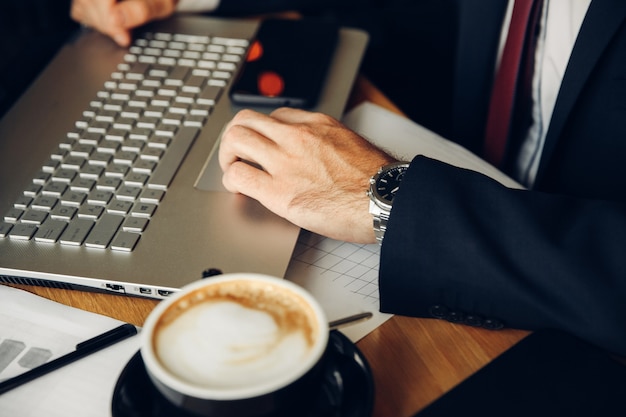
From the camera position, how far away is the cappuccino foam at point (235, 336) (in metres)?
0.43

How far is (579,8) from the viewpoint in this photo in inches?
36.7

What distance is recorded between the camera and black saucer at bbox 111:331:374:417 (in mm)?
458

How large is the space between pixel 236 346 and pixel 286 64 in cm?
55

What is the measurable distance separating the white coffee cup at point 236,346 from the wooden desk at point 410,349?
11 centimetres

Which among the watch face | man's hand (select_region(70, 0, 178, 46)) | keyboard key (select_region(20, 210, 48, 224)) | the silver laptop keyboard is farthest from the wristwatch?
man's hand (select_region(70, 0, 178, 46))

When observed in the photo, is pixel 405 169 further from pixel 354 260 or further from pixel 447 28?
pixel 447 28

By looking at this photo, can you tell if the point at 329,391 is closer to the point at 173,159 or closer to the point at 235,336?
the point at 235,336

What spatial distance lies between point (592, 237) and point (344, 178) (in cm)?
26

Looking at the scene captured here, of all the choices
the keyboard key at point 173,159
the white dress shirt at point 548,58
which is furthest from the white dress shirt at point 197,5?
the white dress shirt at point 548,58

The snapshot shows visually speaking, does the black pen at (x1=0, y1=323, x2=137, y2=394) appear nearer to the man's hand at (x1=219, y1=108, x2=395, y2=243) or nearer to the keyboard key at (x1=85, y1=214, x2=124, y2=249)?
the keyboard key at (x1=85, y1=214, x2=124, y2=249)

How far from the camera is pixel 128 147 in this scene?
79 centimetres

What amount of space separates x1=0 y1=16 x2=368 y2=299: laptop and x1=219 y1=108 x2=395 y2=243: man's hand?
0.02m

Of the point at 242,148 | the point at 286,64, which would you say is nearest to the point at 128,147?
the point at 242,148

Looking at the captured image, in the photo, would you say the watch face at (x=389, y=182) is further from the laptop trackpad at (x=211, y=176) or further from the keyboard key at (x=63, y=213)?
the keyboard key at (x=63, y=213)
